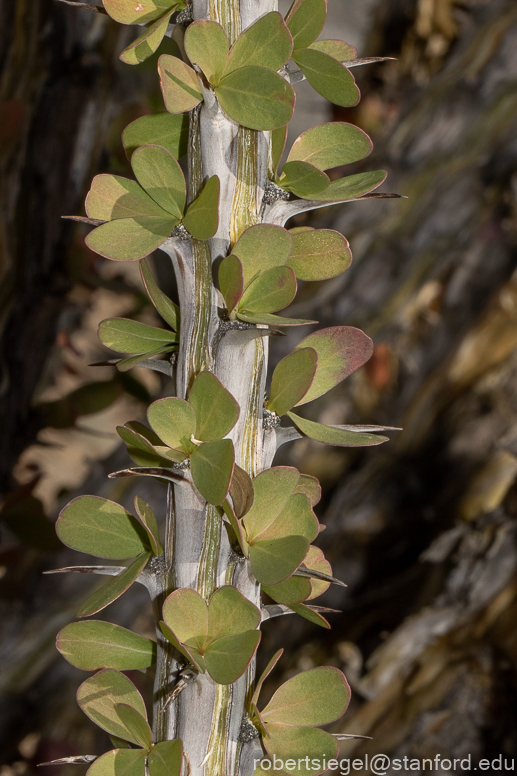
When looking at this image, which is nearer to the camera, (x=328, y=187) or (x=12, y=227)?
(x=328, y=187)

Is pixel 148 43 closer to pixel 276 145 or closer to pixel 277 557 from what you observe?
pixel 276 145

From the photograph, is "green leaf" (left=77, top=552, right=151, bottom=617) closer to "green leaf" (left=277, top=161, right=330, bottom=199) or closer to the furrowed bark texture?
the furrowed bark texture

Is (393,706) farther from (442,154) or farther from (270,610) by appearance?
(442,154)

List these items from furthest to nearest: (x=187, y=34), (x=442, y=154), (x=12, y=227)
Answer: (x=442, y=154) < (x=12, y=227) < (x=187, y=34)

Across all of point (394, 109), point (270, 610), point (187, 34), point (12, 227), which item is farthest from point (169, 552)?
point (394, 109)

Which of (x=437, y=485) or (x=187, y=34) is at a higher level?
(x=187, y=34)

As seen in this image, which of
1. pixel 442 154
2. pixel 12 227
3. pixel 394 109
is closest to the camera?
pixel 12 227

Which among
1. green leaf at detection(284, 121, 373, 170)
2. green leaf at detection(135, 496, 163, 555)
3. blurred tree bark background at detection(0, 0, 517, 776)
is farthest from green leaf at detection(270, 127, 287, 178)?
blurred tree bark background at detection(0, 0, 517, 776)

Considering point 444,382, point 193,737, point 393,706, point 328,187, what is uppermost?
point 328,187

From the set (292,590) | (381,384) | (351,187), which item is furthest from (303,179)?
(381,384)
